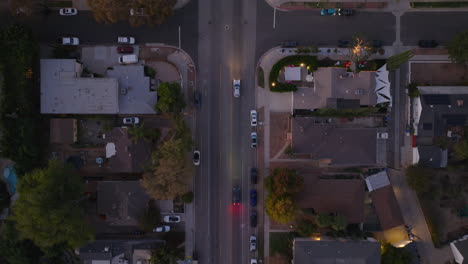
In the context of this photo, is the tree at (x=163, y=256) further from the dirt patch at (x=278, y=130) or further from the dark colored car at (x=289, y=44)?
the dark colored car at (x=289, y=44)

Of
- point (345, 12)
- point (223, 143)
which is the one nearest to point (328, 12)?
point (345, 12)

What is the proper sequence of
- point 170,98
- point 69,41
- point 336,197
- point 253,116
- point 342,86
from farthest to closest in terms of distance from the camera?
point 253,116 → point 69,41 → point 336,197 → point 342,86 → point 170,98

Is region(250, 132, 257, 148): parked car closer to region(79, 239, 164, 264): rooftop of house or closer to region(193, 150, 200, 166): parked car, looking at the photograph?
region(193, 150, 200, 166): parked car

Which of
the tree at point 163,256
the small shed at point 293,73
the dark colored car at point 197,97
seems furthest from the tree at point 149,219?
the small shed at point 293,73

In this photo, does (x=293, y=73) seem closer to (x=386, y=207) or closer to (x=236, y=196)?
(x=236, y=196)

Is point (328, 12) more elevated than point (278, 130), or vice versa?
point (328, 12)

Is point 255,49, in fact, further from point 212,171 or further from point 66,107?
point 66,107

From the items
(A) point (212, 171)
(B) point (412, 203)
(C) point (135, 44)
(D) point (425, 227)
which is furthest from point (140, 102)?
(D) point (425, 227)
